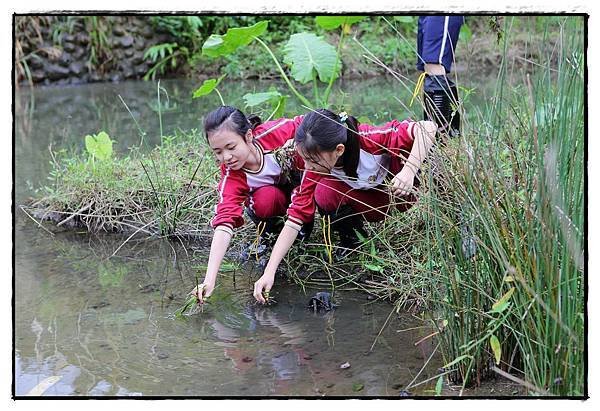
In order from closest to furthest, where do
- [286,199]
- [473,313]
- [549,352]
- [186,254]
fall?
1. [549,352]
2. [473,313]
3. [286,199]
4. [186,254]

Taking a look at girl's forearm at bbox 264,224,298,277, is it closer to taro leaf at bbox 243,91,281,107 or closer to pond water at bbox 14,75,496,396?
pond water at bbox 14,75,496,396

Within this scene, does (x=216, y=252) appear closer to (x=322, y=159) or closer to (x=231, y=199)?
(x=231, y=199)

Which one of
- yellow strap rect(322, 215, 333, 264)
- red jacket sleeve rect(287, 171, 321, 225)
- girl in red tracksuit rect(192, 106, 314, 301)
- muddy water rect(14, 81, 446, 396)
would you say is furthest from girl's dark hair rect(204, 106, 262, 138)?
muddy water rect(14, 81, 446, 396)

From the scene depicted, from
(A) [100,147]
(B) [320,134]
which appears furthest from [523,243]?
(A) [100,147]

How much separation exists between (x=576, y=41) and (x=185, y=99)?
6590 mm

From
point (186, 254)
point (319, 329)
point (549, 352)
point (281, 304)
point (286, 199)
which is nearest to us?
point (549, 352)

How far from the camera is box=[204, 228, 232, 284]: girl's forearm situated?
9.31 ft

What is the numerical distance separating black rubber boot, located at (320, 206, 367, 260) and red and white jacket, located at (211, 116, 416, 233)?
0.56ft

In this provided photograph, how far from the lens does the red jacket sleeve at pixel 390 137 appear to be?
304 cm

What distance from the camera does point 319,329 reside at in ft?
9.09

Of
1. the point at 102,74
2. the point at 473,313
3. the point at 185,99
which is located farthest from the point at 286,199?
the point at 102,74

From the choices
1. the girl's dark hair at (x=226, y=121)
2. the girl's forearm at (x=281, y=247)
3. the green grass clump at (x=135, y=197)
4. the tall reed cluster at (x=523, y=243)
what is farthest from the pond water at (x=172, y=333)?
the girl's dark hair at (x=226, y=121)

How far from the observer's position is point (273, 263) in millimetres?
2869

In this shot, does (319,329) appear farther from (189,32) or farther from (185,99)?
(189,32)
